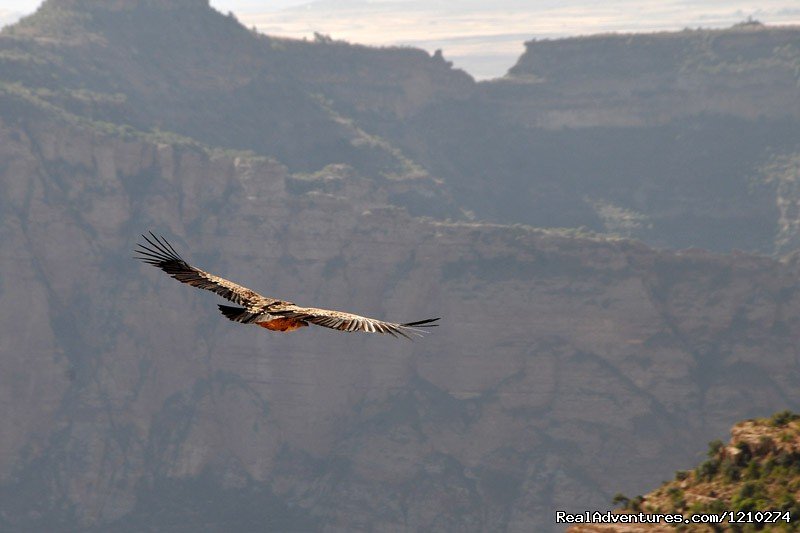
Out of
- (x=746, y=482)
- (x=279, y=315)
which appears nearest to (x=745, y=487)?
(x=746, y=482)

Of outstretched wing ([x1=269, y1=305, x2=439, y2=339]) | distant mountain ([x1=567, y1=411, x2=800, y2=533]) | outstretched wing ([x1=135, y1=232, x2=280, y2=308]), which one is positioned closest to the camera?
outstretched wing ([x1=269, y1=305, x2=439, y2=339])

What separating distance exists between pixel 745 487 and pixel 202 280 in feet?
197

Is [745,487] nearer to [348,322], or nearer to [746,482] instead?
[746,482]

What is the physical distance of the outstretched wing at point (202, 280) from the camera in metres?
76.9

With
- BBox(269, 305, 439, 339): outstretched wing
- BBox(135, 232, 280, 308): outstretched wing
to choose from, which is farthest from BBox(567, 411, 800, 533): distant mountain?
BBox(269, 305, 439, 339): outstretched wing

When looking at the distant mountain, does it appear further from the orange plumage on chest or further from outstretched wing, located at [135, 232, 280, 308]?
the orange plumage on chest

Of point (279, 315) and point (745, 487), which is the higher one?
point (745, 487)

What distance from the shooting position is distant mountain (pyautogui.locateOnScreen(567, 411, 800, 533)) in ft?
398

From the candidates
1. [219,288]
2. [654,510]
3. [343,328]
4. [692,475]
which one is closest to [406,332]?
[343,328]

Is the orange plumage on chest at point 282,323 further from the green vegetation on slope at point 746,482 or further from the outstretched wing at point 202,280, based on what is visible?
the green vegetation on slope at point 746,482

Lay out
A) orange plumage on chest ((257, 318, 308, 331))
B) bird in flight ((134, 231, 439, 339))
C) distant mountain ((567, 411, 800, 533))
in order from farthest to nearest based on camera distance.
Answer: distant mountain ((567, 411, 800, 533))
orange plumage on chest ((257, 318, 308, 331))
bird in flight ((134, 231, 439, 339))

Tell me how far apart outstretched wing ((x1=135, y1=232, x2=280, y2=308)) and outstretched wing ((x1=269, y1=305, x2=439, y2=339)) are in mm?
1127

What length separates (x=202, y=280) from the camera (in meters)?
79.2

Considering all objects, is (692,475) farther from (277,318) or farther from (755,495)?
(277,318)
